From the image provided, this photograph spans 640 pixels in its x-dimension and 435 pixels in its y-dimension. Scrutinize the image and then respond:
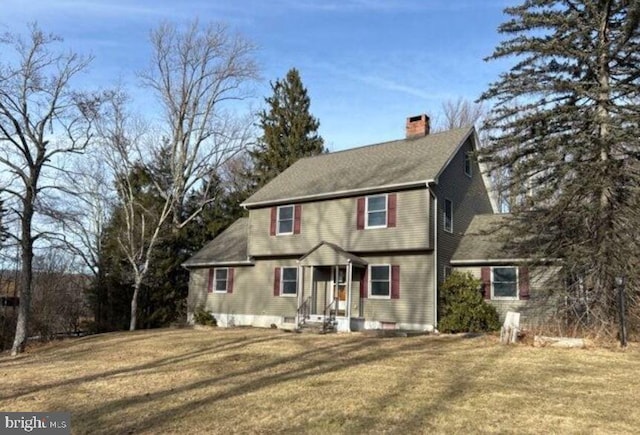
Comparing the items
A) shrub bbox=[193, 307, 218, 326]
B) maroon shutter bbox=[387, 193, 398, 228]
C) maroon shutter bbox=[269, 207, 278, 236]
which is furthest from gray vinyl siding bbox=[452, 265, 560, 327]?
shrub bbox=[193, 307, 218, 326]

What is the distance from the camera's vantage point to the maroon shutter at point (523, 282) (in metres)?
17.7

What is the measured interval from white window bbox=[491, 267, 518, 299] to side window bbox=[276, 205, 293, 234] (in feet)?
27.1

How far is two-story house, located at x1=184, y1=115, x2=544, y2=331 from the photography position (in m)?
18.4

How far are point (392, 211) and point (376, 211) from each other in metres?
0.71

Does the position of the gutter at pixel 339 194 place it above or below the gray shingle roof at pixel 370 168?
below

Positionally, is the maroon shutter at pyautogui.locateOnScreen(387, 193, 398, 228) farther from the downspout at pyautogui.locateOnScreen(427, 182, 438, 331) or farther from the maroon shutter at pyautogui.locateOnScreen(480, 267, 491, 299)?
the maroon shutter at pyautogui.locateOnScreen(480, 267, 491, 299)

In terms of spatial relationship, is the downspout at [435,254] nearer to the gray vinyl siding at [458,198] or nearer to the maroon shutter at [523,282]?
the gray vinyl siding at [458,198]

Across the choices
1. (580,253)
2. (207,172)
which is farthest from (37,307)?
(580,253)

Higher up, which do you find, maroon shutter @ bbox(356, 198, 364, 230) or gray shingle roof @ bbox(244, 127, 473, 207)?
gray shingle roof @ bbox(244, 127, 473, 207)

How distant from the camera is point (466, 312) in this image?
17.1 m

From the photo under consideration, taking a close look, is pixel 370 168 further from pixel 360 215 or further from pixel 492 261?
pixel 492 261

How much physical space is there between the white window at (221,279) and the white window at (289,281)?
3.53 m

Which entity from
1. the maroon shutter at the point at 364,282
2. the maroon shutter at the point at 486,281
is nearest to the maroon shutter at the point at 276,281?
the maroon shutter at the point at 364,282

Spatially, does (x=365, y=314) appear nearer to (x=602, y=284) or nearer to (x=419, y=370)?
(x=602, y=284)
